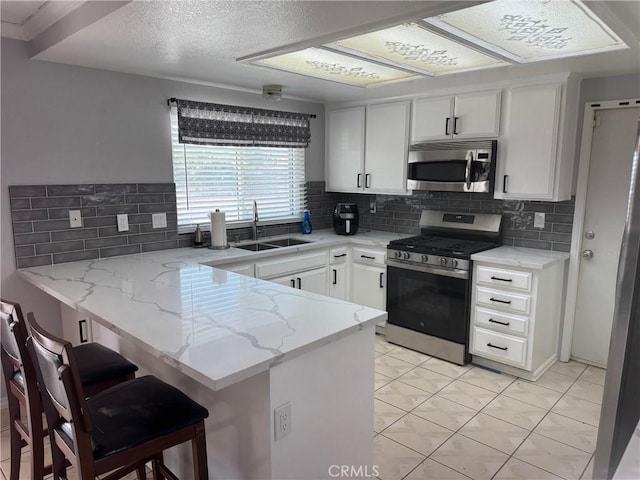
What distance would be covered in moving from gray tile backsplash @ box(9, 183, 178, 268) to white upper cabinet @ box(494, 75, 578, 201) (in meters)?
2.62

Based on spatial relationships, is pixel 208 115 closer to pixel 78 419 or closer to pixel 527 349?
pixel 78 419

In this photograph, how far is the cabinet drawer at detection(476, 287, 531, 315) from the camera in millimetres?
3105

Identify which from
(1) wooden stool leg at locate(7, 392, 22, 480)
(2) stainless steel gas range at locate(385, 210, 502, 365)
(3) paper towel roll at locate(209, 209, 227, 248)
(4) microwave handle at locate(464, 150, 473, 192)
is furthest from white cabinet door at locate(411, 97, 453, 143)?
(1) wooden stool leg at locate(7, 392, 22, 480)

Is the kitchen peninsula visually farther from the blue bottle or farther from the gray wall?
the blue bottle

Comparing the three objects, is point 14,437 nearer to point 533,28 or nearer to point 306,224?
point 306,224

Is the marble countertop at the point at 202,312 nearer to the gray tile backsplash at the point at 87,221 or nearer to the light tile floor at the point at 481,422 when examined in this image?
the gray tile backsplash at the point at 87,221

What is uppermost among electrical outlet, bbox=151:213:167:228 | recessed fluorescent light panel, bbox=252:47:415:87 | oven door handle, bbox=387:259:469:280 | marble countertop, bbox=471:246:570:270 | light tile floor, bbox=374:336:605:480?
Result: recessed fluorescent light panel, bbox=252:47:415:87

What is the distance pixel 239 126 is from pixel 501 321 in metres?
2.60

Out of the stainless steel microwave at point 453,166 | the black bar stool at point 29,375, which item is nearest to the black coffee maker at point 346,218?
the stainless steel microwave at point 453,166

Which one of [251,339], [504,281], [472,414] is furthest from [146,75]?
[472,414]

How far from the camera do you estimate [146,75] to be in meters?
3.11

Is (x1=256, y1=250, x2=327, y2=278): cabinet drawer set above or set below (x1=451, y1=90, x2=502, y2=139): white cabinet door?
below

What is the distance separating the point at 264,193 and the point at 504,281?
7.26 ft

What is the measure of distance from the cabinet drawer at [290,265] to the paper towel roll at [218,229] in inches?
15.4
